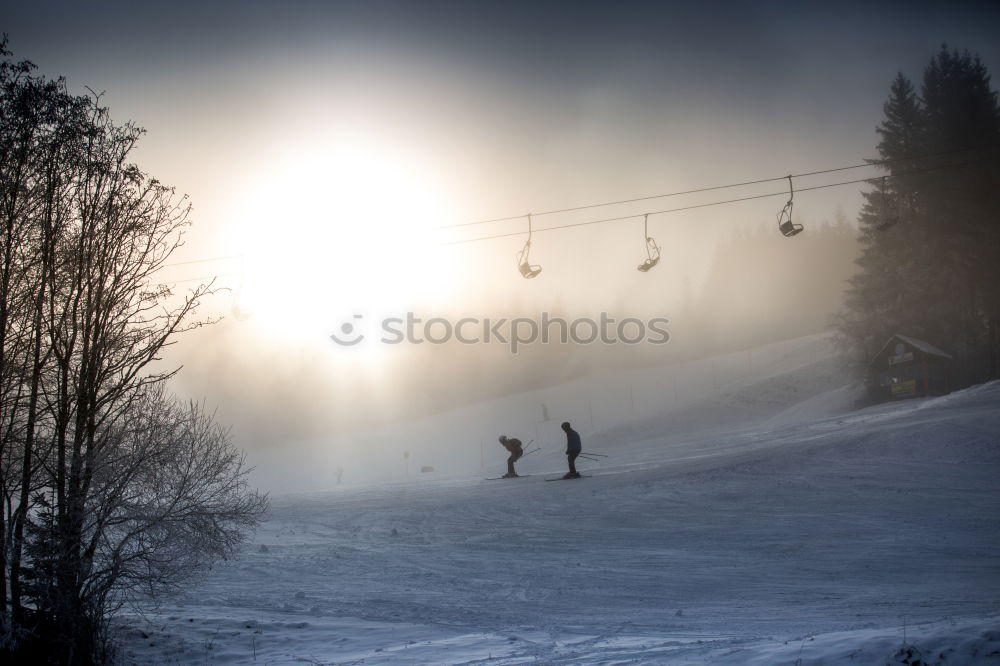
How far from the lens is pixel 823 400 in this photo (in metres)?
46.1

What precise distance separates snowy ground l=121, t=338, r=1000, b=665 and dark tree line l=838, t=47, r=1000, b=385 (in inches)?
836

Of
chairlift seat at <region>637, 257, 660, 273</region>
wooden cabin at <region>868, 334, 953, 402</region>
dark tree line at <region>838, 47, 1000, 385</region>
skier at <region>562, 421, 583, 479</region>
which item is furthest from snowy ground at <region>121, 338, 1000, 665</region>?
dark tree line at <region>838, 47, 1000, 385</region>

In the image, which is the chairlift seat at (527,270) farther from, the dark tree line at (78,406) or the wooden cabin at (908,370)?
the wooden cabin at (908,370)

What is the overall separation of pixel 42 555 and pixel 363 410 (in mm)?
93667

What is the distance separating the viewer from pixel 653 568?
496 inches

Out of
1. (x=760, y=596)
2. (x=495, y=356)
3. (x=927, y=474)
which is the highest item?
(x=495, y=356)

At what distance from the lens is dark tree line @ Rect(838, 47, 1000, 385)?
132 feet

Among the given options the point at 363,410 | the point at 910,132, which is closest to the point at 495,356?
the point at 363,410

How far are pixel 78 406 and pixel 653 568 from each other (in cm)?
964

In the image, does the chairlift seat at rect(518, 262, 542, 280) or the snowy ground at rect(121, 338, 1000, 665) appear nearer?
the snowy ground at rect(121, 338, 1000, 665)

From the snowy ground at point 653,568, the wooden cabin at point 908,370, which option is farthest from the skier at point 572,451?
the wooden cabin at point 908,370

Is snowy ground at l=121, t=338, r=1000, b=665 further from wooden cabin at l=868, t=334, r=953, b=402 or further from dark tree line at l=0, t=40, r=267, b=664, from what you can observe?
wooden cabin at l=868, t=334, r=953, b=402

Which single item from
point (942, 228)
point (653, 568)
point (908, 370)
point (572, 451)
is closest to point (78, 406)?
point (653, 568)

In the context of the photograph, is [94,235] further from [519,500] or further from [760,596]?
[519,500]
